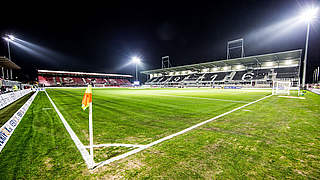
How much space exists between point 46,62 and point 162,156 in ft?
277

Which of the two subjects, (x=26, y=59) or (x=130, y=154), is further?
(x=26, y=59)

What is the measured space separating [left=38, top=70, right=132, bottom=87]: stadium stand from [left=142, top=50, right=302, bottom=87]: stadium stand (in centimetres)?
3802

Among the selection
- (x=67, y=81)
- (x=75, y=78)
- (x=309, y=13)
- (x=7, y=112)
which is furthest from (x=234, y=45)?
(x=67, y=81)

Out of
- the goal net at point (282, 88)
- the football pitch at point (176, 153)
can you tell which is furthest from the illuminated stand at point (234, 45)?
the football pitch at point (176, 153)

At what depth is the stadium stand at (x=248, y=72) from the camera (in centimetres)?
4034

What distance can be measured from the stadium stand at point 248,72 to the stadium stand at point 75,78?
38019 mm

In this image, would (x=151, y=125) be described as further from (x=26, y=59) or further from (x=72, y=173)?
(x=26, y=59)

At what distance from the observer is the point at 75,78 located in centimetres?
7500

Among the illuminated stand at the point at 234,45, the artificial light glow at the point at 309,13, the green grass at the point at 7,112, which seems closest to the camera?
the green grass at the point at 7,112

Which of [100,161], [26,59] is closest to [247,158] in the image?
[100,161]

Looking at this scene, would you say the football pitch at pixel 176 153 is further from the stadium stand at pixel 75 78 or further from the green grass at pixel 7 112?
the stadium stand at pixel 75 78

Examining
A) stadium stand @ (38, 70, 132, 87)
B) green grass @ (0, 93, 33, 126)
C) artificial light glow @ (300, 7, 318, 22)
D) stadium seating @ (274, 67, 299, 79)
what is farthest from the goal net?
stadium stand @ (38, 70, 132, 87)

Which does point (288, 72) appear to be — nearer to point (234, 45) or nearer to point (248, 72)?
point (248, 72)

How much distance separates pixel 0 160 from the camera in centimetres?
227
